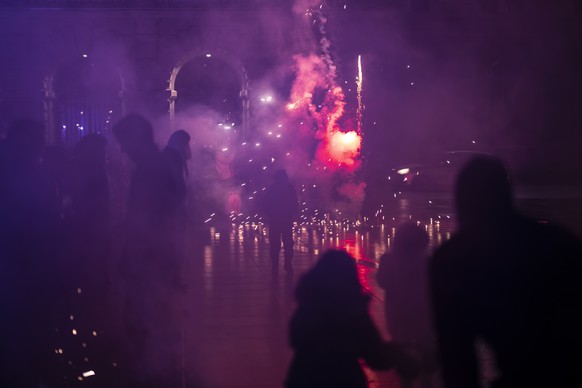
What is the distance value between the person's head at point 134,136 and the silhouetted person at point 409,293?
1938mm

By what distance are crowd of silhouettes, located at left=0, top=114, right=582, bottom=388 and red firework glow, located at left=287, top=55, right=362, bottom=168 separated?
11358 millimetres

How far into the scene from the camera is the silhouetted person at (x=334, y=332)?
382 centimetres

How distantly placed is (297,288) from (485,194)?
1.20 meters

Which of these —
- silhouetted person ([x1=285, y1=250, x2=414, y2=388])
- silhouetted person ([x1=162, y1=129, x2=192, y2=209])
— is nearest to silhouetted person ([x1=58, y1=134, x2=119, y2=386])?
silhouetted person ([x1=162, y1=129, x2=192, y2=209])

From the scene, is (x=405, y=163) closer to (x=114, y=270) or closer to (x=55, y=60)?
(x=55, y=60)

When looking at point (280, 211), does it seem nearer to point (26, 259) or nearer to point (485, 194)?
point (26, 259)

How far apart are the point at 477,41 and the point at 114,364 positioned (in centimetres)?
2930

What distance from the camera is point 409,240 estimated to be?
16.5 ft

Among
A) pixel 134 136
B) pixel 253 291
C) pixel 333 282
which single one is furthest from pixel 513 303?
pixel 253 291

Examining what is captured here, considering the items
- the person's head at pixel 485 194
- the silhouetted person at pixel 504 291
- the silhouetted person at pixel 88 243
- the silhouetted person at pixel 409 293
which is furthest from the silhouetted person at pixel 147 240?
the person's head at pixel 485 194

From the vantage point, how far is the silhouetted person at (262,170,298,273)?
1125 cm

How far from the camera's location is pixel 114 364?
6.44 meters

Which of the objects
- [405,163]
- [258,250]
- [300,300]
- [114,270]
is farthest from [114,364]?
[405,163]

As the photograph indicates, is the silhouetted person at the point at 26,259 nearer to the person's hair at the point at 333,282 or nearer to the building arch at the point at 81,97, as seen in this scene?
the person's hair at the point at 333,282
